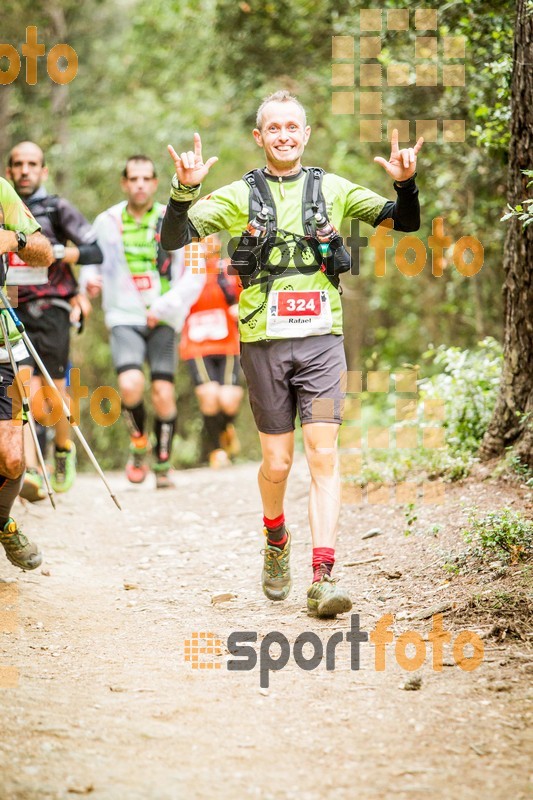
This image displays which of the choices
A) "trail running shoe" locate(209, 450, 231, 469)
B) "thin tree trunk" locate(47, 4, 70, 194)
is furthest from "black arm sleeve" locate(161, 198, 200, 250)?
"thin tree trunk" locate(47, 4, 70, 194)

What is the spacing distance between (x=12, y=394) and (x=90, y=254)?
236cm

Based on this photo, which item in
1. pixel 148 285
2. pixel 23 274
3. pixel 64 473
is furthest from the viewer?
pixel 148 285

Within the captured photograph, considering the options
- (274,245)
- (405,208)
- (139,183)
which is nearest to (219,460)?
(139,183)

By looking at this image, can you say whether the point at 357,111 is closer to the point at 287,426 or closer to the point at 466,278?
the point at 466,278

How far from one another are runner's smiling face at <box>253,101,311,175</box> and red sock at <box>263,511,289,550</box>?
71.4 inches

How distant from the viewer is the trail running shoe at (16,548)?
17.9 feet

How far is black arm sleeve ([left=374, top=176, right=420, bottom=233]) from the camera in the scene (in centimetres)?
482

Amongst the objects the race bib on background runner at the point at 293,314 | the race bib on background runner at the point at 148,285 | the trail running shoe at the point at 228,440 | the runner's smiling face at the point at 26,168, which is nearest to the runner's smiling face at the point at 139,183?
the race bib on background runner at the point at 148,285

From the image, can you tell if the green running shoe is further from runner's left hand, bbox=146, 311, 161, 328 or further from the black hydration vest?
runner's left hand, bbox=146, 311, 161, 328

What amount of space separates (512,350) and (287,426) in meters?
2.10

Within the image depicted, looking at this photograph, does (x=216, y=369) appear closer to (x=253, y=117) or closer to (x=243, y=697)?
(x=253, y=117)

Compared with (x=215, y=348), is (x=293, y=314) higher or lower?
higher

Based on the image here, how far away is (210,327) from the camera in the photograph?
10633mm

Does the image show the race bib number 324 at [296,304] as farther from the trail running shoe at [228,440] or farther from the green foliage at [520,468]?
the trail running shoe at [228,440]
